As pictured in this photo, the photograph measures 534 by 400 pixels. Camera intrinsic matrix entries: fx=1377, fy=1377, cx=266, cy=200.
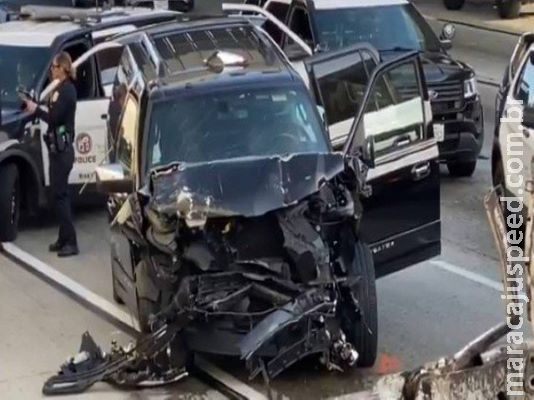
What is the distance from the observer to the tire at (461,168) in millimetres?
15008

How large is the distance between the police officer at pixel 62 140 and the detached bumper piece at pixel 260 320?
384 centimetres

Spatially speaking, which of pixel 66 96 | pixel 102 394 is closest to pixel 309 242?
pixel 102 394

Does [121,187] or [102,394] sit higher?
[121,187]

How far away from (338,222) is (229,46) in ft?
8.21

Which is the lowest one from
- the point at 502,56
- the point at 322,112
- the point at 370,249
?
the point at 502,56

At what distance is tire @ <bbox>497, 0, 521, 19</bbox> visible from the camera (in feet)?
96.5

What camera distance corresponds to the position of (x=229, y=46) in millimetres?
10977

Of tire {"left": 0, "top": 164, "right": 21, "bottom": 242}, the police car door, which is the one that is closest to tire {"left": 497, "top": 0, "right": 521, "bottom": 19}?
tire {"left": 0, "top": 164, "right": 21, "bottom": 242}

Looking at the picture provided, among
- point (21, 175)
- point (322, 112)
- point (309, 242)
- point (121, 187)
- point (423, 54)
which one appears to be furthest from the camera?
point (423, 54)

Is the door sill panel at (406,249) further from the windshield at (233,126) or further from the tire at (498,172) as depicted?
the tire at (498,172)

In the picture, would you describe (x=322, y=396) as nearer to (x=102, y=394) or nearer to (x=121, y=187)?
(x=102, y=394)

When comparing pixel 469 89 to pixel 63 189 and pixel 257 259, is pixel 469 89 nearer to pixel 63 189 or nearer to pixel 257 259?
pixel 63 189

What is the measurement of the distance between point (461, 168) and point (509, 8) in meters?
15.2

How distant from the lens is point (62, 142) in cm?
1250
